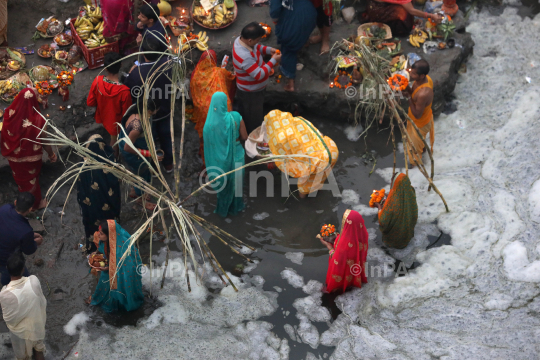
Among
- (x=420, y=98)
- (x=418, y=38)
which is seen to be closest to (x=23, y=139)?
(x=420, y=98)

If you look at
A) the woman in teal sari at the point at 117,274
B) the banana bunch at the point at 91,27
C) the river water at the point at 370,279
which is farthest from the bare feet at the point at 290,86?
the woman in teal sari at the point at 117,274

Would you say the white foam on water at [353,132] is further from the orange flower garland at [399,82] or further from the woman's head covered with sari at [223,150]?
the woman's head covered with sari at [223,150]

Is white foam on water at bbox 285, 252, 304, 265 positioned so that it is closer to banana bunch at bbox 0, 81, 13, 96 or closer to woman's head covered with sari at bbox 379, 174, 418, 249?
woman's head covered with sari at bbox 379, 174, 418, 249

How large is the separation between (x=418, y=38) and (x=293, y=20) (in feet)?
6.25

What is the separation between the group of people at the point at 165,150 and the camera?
4.29 meters

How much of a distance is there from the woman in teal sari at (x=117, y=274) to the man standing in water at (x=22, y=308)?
0.57 m

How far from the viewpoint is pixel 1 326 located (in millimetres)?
4637

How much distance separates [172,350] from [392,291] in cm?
204

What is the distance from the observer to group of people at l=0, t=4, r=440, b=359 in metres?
4.29

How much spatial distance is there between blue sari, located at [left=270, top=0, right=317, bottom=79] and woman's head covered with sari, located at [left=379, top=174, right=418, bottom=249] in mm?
2236

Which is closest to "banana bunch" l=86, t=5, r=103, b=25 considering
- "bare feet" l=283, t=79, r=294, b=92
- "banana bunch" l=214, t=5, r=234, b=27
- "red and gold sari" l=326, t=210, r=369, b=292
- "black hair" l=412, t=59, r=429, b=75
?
"banana bunch" l=214, t=5, r=234, b=27

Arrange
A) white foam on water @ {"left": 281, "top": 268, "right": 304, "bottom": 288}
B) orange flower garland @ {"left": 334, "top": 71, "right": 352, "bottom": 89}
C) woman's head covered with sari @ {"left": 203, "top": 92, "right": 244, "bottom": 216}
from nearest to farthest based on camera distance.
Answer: white foam on water @ {"left": 281, "top": 268, "right": 304, "bottom": 288}, woman's head covered with sari @ {"left": 203, "top": 92, "right": 244, "bottom": 216}, orange flower garland @ {"left": 334, "top": 71, "right": 352, "bottom": 89}

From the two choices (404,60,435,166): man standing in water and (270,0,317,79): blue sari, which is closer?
(404,60,435,166): man standing in water

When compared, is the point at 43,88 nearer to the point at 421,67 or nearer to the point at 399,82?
the point at 399,82
